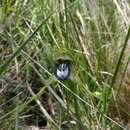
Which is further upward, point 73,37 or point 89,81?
point 73,37

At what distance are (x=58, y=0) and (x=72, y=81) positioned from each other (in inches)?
23.6

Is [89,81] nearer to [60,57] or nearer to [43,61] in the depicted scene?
[43,61]

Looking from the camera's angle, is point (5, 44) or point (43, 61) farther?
point (5, 44)

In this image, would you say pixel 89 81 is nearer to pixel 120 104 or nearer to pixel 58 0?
pixel 120 104

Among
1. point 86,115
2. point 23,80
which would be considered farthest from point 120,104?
point 23,80

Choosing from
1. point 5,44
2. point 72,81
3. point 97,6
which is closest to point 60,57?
point 72,81

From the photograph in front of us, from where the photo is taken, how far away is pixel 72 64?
1348 mm

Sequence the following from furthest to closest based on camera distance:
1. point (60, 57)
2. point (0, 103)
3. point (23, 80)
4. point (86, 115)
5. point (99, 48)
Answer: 1. point (99, 48)
2. point (23, 80)
3. point (0, 103)
4. point (86, 115)
5. point (60, 57)

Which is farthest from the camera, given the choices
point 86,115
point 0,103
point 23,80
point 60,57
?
point 23,80

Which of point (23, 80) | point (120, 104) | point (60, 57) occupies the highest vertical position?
point (60, 57)

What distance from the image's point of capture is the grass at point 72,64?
1.38m

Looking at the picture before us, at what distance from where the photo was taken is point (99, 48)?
1.79 meters

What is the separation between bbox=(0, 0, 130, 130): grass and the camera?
138cm

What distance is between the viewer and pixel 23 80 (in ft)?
5.37
